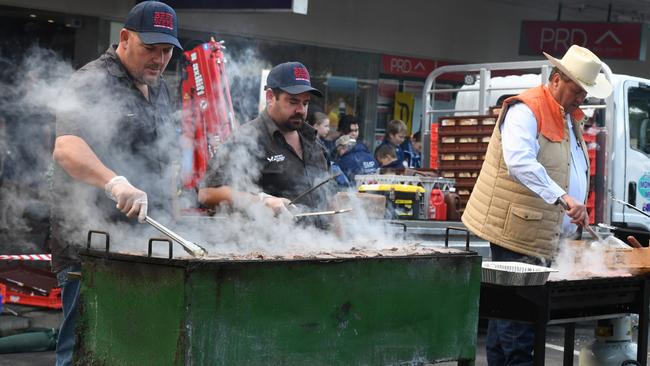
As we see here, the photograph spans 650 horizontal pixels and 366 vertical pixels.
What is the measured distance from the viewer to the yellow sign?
1584 cm

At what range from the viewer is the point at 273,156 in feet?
16.5

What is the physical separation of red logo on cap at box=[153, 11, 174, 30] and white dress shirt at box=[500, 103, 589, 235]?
6.82ft

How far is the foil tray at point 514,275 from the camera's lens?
15.6ft

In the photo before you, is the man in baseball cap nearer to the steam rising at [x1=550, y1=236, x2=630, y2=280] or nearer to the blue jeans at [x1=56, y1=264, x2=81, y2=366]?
the blue jeans at [x1=56, y1=264, x2=81, y2=366]

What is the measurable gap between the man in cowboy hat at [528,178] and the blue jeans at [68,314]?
2.33 m

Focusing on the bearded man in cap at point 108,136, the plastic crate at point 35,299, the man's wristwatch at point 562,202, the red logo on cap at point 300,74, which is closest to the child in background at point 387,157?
the plastic crate at point 35,299

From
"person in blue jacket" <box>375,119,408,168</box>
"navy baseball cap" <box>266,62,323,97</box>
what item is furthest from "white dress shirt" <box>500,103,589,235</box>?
"person in blue jacket" <box>375,119,408,168</box>

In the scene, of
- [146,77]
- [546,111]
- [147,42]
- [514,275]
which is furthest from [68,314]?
[546,111]

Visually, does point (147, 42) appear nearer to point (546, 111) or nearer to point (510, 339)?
point (546, 111)

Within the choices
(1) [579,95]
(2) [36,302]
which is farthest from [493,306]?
(2) [36,302]

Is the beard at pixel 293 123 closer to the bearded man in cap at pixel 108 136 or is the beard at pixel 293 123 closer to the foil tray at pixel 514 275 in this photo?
the bearded man in cap at pixel 108 136

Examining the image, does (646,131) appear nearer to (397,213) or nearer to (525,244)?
(397,213)

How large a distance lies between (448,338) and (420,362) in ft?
0.64

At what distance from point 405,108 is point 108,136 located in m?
12.1
